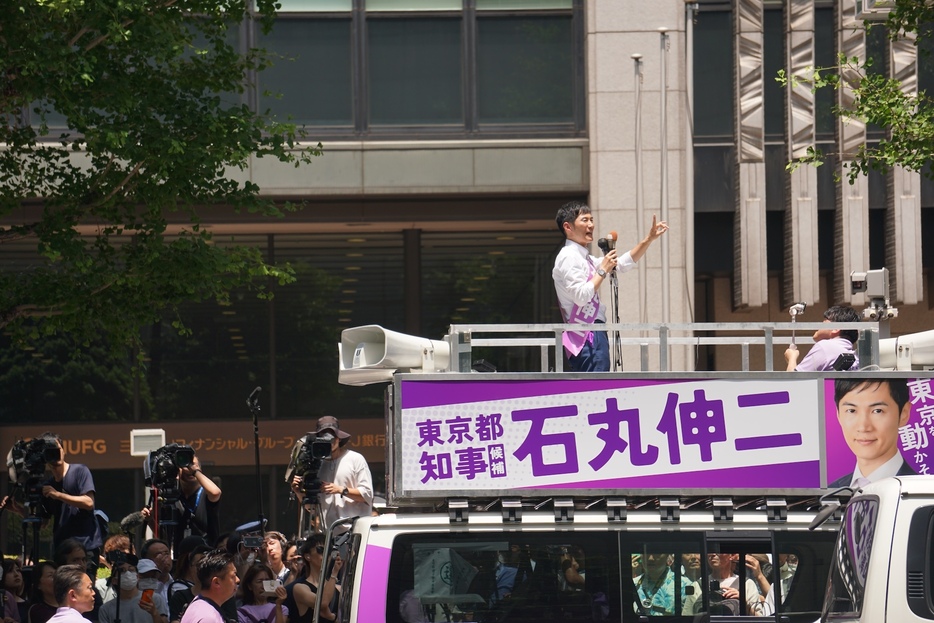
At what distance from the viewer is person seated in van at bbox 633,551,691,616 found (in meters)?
6.72

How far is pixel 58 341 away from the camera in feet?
66.9

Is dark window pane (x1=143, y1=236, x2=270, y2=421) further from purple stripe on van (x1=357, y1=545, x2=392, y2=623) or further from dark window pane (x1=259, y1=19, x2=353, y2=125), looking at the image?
purple stripe on van (x1=357, y1=545, x2=392, y2=623)

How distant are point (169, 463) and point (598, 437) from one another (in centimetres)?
681

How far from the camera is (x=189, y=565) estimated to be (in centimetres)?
1088

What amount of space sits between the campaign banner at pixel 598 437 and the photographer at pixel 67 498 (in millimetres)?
6287

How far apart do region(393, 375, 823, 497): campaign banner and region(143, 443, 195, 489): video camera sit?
6306mm

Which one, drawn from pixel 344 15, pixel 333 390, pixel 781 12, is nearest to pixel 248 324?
pixel 333 390

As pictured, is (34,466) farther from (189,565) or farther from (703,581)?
(703,581)

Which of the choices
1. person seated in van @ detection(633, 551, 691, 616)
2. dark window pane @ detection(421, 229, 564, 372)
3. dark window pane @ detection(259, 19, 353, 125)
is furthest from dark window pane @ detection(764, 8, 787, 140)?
person seated in van @ detection(633, 551, 691, 616)

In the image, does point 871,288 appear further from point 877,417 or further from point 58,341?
point 58,341

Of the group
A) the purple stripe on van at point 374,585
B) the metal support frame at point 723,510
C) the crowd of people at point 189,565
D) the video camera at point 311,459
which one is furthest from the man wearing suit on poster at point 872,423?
the video camera at point 311,459

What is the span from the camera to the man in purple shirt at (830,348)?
7633 mm

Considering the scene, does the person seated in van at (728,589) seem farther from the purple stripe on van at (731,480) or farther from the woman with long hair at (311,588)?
the woman with long hair at (311,588)

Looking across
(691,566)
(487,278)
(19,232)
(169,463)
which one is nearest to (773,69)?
(487,278)
